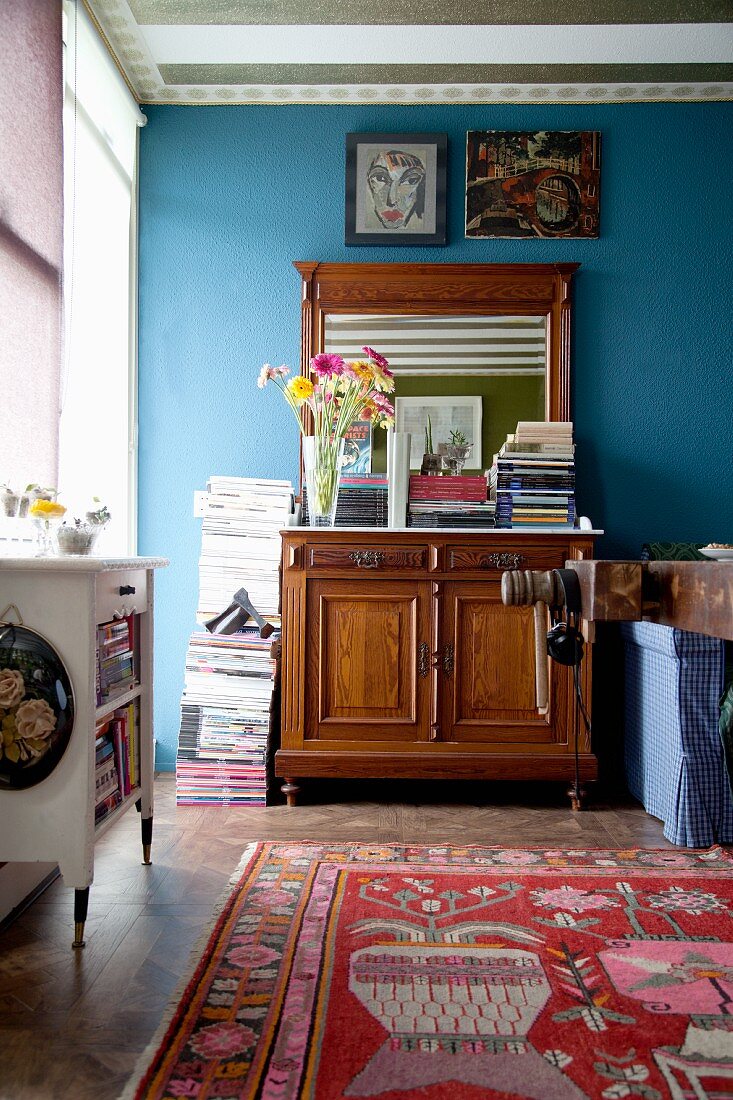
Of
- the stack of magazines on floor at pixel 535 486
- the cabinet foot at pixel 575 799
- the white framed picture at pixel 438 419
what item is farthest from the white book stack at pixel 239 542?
the cabinet foot at pixel 575 799

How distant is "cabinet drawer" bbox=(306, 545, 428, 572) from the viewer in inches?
120

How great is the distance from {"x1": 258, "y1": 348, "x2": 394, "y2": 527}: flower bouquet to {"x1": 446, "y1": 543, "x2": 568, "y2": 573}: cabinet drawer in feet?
1.77

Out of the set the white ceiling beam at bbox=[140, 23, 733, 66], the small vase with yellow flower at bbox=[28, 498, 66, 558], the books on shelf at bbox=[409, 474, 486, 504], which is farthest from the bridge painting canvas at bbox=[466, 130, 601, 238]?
the small vase with yellow flower at bbox=[28, 498, 66, 558]

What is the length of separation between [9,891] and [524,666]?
181 cm

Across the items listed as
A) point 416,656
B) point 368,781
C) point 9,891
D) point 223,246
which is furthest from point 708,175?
point 9,891

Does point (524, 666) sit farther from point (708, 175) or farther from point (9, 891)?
point (708, 175)

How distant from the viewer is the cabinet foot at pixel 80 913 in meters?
1.86

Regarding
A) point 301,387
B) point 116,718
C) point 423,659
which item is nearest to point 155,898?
point 116,718

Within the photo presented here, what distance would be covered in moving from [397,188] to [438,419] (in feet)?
3.28

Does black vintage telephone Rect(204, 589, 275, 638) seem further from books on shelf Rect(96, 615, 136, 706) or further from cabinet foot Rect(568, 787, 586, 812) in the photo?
cabinet foot Rect(568, 787, 586, 812)

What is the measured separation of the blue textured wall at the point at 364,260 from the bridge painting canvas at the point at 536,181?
2.3 inches

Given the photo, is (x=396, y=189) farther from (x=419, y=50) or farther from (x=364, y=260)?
(x=419, y=50)

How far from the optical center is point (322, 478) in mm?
3240

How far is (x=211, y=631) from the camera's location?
3213 mm
